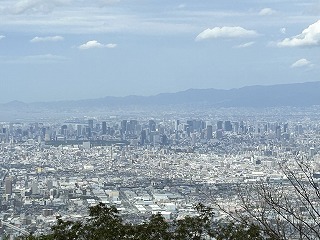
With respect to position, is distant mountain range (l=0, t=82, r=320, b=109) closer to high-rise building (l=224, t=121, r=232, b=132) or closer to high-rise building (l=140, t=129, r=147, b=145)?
high-rise building (l=224, t=121, r=232, b=132)

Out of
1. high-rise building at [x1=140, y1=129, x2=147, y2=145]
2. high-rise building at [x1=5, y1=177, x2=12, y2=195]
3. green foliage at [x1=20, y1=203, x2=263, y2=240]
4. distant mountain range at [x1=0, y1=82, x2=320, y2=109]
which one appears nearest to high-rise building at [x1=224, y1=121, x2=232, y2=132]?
high-rise building at [x1=140, y1=129, x2=147, y2=145]

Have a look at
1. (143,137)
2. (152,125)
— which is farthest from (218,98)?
(143,137)

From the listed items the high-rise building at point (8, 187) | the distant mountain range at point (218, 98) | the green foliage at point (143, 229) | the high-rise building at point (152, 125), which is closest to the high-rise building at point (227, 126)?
the high-rise building at point (152, 125)

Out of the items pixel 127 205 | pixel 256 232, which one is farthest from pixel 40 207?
pixel 256 232

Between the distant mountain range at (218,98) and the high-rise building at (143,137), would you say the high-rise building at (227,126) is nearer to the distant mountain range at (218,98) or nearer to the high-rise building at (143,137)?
the high-rise building at (143,137)

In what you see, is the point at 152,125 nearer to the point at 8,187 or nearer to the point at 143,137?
the point at 143,137

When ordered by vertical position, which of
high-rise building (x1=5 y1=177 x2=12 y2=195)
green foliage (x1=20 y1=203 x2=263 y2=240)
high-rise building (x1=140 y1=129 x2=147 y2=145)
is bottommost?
high-rise building (x1=5 y1=177 x2=12 y2=195)
